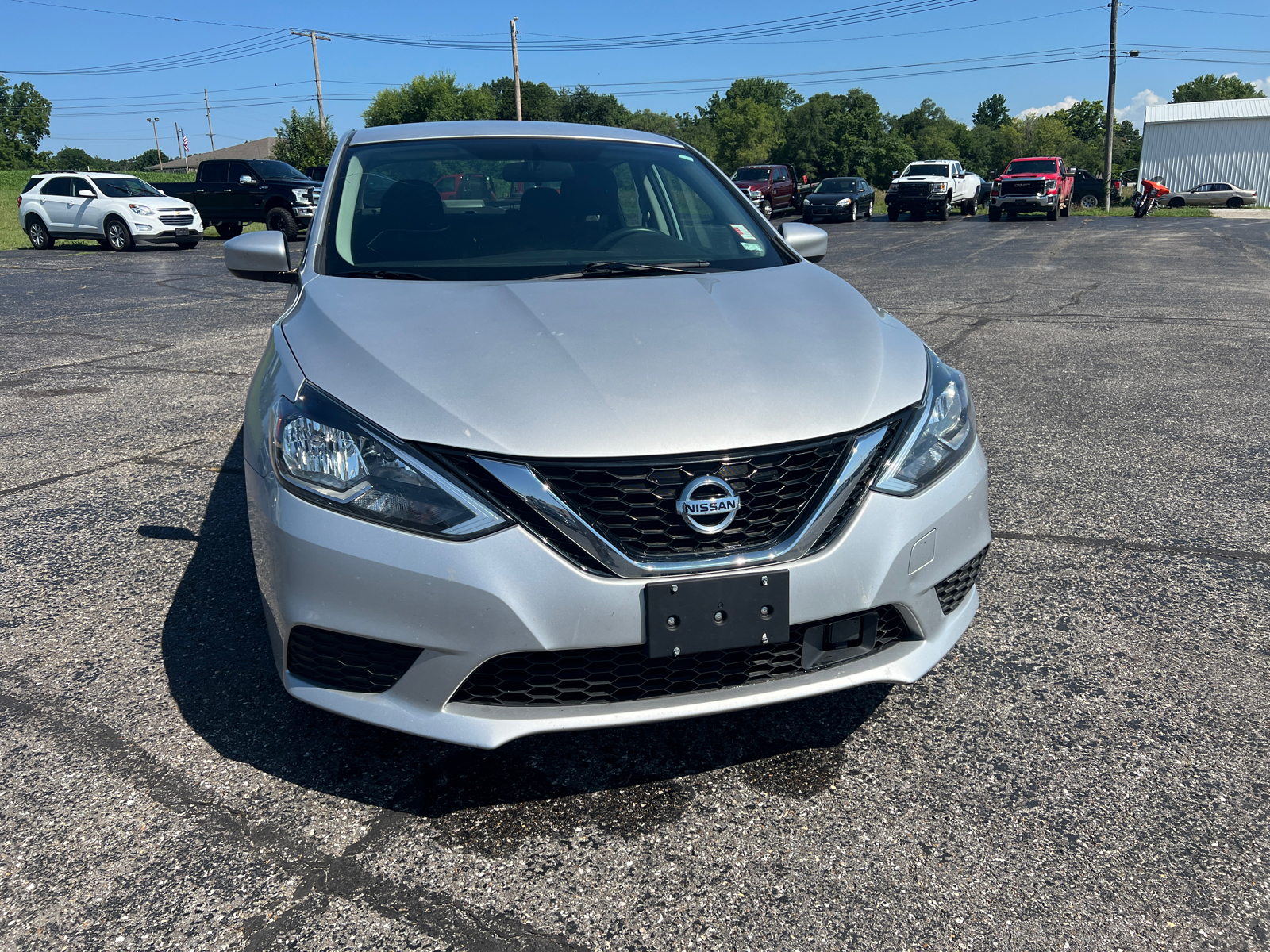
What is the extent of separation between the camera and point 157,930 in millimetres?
1797

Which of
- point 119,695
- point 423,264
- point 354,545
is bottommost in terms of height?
point 119,695

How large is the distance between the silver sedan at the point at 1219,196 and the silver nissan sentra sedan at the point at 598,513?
51.1m

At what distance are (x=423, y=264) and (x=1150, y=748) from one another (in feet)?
7.99

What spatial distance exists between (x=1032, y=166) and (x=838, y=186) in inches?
251

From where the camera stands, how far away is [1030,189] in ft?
98.4

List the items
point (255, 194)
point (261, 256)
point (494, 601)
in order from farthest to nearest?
point (255, 194)
point (261, 256)
point (494, 601)

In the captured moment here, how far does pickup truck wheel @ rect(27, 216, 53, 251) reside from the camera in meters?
22.0

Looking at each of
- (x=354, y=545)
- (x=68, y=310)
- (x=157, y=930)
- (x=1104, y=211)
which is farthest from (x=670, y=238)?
(x=1104, y=211)

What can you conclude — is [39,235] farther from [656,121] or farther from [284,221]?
[656,121]

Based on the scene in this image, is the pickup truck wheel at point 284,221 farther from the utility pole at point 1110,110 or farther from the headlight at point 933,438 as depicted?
the utility pole at point 1110,110

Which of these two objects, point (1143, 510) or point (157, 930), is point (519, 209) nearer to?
point (157, 930)

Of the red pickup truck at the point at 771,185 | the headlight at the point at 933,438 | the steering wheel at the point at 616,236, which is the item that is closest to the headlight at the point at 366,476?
the headlight at the point at 933,438

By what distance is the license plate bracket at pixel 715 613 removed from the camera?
1868mm

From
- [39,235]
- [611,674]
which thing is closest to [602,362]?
[611,674]
